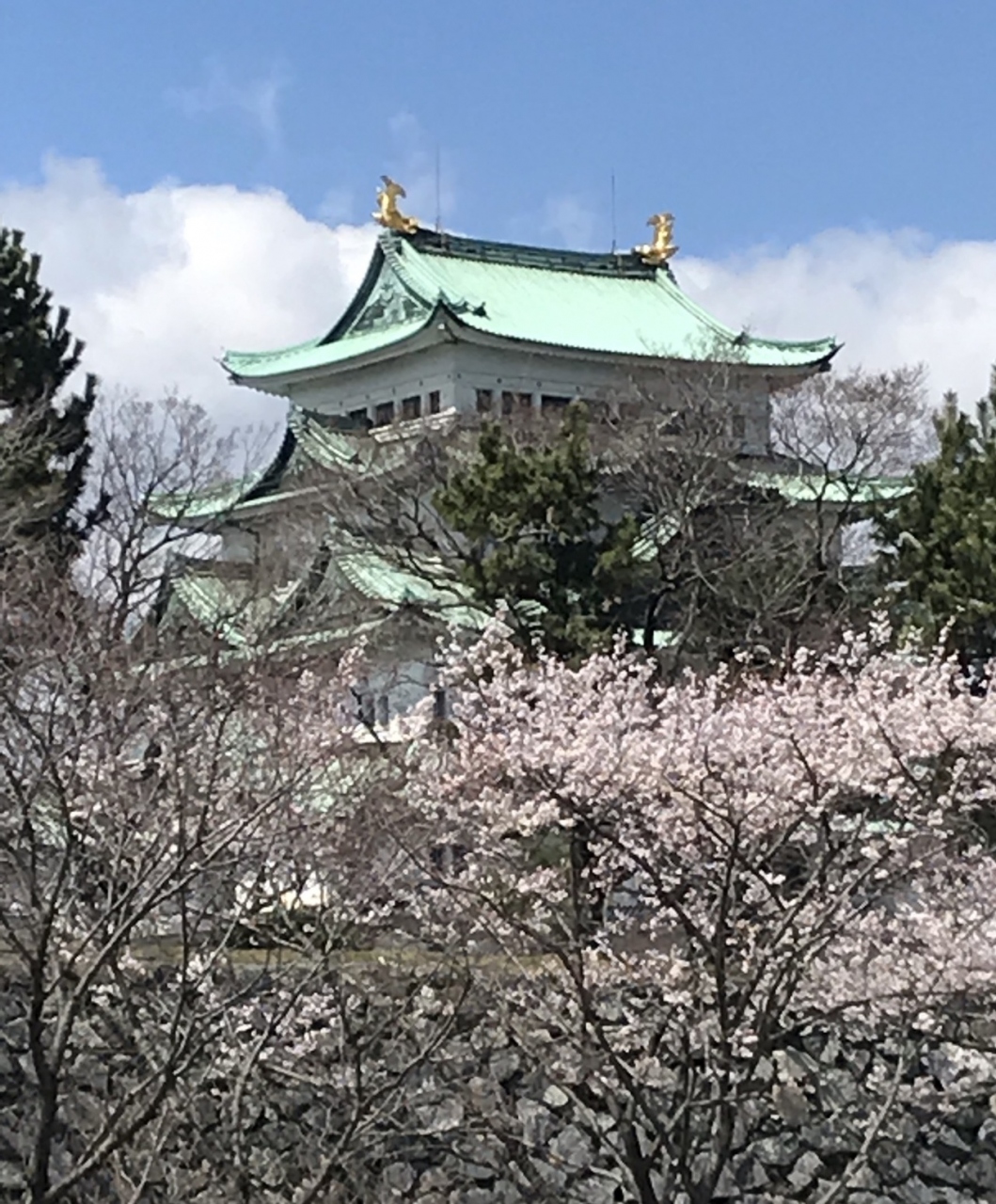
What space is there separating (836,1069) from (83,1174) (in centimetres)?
→ 612

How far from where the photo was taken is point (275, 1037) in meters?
9.84

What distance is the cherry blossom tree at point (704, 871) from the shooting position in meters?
8.13

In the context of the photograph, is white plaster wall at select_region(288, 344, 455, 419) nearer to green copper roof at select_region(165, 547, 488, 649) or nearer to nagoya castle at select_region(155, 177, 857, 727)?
nagoya castle at select_region(155, 177, 857, 727)

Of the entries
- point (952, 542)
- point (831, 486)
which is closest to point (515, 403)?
point (831, 486)

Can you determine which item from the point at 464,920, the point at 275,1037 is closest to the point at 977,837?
the point at 464,920

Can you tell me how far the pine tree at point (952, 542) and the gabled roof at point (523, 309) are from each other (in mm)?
5510

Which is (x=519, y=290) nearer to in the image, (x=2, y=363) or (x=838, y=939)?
(x=2, y=363)

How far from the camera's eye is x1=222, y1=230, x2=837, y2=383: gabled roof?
2217cm

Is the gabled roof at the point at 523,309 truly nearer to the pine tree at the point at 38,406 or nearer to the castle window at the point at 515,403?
the castle window at the point at 515,403

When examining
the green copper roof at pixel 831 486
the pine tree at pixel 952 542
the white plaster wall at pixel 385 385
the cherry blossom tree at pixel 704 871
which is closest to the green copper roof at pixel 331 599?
the green copper roof at pixel 831 486

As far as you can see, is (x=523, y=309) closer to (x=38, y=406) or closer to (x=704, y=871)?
(x=38, y=406)

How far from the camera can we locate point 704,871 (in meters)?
8.73

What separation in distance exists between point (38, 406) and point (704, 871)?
12.3m

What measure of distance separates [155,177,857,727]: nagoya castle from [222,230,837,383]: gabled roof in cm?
3
